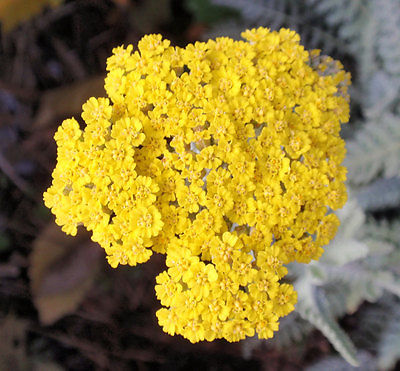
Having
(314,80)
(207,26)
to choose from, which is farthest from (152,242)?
(207,26)

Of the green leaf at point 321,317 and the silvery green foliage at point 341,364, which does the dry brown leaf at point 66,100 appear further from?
the silvery green foliage at point 341,364

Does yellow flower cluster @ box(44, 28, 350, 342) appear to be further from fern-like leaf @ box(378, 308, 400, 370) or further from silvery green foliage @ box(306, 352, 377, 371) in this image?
silvery green foliage @ box(306, 352, 377, 371)

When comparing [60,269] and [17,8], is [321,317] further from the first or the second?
[17,8]

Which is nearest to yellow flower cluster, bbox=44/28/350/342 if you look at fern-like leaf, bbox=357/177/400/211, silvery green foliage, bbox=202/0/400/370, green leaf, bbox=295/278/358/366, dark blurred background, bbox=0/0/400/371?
green leaf, bbox=295/278/358/366

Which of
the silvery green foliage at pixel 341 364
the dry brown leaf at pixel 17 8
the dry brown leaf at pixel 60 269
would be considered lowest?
the silvery green foliage at pixel 341 364

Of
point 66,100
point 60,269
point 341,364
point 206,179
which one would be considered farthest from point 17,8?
point 341,364

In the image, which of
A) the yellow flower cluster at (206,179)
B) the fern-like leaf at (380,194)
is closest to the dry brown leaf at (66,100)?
the yellow flower cluster at (206,179)
